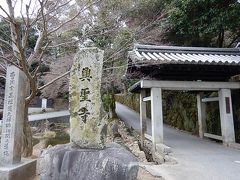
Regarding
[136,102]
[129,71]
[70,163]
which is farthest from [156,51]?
[136,102]

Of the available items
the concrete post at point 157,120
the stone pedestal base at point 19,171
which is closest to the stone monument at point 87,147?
the stone pedestal base at point 19,171

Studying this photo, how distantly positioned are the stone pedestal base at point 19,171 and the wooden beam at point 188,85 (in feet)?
13.9

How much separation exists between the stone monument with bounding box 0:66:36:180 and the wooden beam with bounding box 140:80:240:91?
160 inches

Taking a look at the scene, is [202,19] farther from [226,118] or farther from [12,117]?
[12,117]

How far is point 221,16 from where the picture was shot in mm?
11906

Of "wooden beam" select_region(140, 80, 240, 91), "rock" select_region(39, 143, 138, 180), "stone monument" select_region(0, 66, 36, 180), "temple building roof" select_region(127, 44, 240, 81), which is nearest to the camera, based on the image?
"rock" select_region(39, 143, 138, 180)

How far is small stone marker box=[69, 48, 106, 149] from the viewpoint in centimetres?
457

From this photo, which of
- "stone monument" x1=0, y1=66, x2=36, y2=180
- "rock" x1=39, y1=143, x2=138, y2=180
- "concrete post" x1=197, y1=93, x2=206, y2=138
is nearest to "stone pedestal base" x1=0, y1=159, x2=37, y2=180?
"stone monument" x1=0, y1=66, x2=36, y2=180

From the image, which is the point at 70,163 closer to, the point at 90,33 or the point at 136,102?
the point at 90,33

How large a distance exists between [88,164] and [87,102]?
113 centimetres

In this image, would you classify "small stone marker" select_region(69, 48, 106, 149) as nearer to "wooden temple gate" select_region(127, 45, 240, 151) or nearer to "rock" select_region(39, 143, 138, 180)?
"rock" select_region(39, 143, 138, 180)

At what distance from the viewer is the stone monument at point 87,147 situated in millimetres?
3996

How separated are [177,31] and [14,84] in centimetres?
1068

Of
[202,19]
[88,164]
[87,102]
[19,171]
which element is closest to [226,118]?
[202,19]
